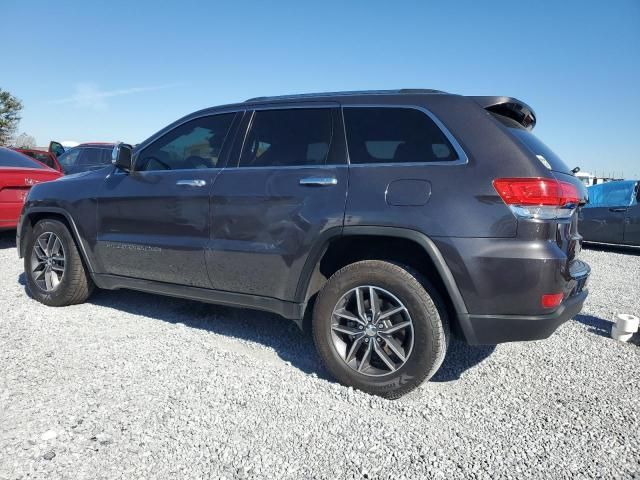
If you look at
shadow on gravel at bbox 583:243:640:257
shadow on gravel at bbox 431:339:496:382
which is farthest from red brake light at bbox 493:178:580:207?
shadow on gravel at bbox 583:243:640:257

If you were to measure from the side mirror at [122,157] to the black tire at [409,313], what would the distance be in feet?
6.62

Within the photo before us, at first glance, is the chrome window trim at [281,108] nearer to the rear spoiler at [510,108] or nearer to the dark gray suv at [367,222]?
the dark gray suv at [367,222]

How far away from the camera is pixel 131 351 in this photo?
10.3 feet

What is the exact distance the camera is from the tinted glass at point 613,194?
28.0 feet

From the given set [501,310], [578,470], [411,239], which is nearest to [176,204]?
[411,239]

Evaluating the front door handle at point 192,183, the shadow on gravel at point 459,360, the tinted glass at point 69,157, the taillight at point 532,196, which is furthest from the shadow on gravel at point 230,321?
the tinted glass at point 69,157

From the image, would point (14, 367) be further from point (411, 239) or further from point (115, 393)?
point (411, 239)

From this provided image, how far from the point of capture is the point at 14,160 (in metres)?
6.91

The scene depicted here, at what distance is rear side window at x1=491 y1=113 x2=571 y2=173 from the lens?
2.51 m

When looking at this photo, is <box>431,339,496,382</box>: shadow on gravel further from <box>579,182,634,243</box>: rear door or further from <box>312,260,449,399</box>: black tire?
<box>579,182,634,243</box>: rear door

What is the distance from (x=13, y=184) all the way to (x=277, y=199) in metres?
5.49

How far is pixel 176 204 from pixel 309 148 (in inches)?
43.9

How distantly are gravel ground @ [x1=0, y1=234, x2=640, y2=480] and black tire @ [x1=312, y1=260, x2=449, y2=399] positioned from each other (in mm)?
104

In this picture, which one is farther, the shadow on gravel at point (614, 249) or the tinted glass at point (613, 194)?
the shadow on gravel at point (614, 249)
